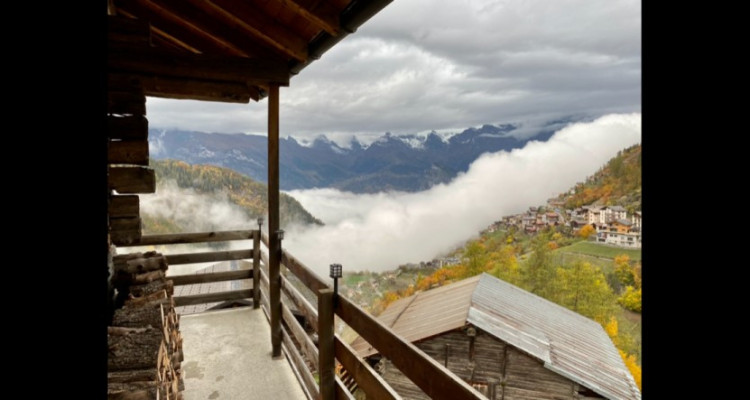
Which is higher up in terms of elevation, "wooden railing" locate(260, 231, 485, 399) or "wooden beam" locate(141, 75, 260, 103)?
"wooden beam" locate(141, 75, 260, 103)

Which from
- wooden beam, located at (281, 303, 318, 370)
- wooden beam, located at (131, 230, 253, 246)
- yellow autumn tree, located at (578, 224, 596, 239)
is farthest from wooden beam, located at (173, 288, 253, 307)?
yellow autumn tree, located at (578, 224, 596, 239)

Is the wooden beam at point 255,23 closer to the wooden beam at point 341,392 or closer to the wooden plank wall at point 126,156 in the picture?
the wooden plank wall at point 126,156

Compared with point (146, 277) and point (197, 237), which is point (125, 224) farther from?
point (197, 237)

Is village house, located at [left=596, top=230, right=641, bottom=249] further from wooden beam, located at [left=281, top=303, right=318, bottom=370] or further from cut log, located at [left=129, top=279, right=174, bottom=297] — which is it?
cut log, located at [left=129, top=279, right=174, bottom=297]

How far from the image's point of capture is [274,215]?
4.31 metres

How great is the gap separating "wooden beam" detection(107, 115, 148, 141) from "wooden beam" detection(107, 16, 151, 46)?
70 cm

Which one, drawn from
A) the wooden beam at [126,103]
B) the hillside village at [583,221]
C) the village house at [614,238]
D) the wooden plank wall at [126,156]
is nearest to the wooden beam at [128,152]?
the wooden plank wall at [126,156]

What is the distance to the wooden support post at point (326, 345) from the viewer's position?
264cm

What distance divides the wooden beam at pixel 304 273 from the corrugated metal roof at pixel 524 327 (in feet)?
23.5

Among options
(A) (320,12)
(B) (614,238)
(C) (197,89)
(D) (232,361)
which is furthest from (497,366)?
(B) (614,238)

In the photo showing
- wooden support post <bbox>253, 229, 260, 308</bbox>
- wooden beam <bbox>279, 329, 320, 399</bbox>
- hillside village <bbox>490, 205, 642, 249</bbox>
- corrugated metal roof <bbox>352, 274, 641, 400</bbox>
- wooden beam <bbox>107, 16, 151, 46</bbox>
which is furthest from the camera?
hillside village <bbox>490, 205, 642, 249</bbox>

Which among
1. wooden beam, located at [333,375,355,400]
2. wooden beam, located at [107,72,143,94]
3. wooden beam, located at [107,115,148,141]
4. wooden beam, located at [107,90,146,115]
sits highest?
wooden beam, located at [107,72,143,94]

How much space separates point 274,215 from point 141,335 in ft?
6.40

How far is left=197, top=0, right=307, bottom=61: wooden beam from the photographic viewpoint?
10.2 ft
